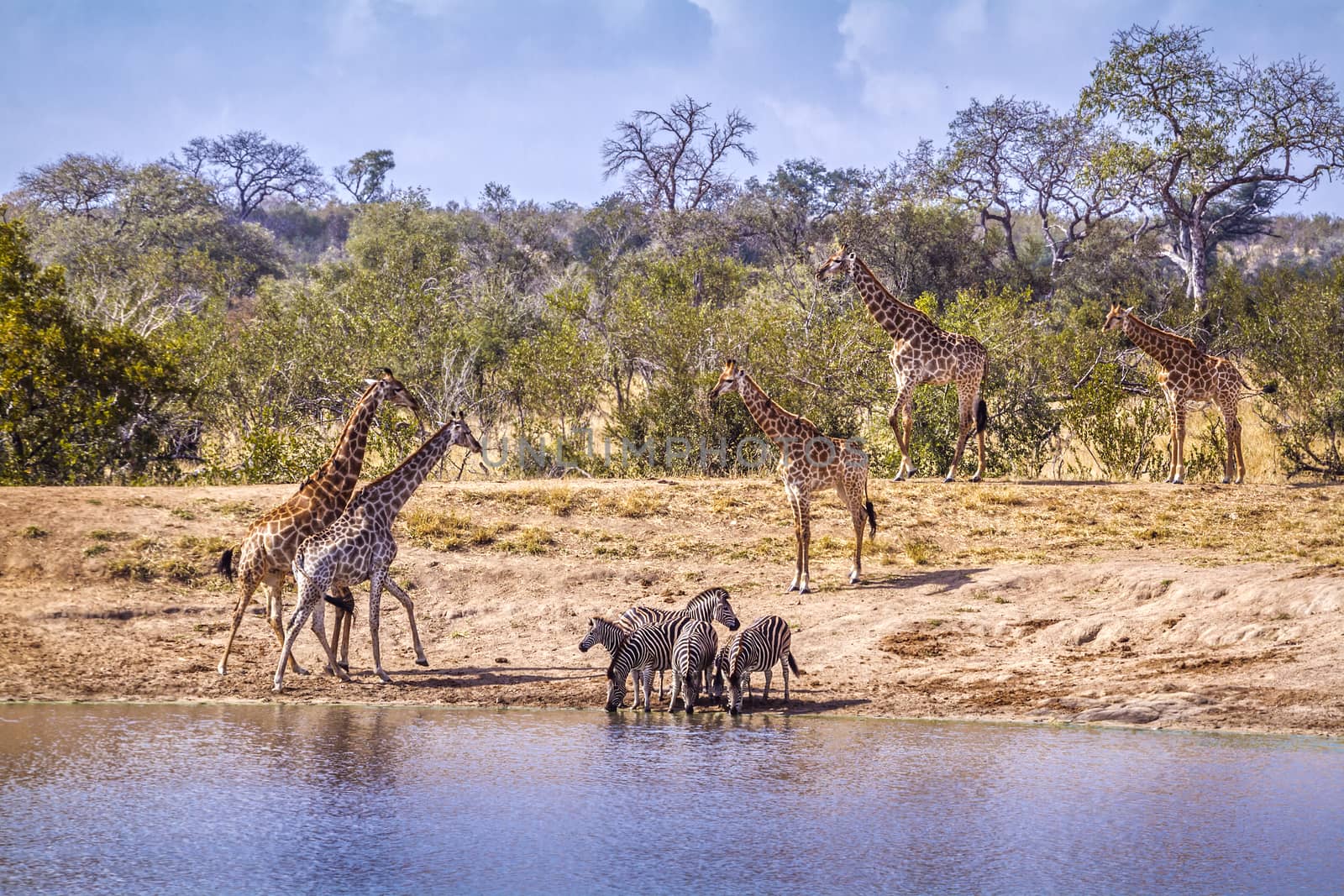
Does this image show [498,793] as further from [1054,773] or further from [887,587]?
[887,587]

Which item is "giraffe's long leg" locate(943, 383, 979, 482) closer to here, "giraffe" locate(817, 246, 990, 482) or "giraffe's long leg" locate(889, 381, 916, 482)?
"giraffe" locate(817, 246, 990, 482)

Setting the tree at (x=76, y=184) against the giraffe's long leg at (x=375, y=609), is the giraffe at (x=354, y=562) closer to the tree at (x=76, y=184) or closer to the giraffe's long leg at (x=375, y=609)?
the giraffe's long leg at (x=375, y=609)

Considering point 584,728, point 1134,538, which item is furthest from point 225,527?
point 1134,538

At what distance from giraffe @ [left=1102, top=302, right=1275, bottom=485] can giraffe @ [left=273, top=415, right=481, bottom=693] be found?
10.5m

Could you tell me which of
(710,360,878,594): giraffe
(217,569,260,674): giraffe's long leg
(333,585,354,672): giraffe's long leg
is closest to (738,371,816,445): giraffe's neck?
(710,360,878,594): giraffe

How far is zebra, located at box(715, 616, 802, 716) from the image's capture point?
388 inches

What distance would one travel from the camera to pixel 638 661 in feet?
33.1

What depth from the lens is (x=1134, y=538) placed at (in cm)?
1449

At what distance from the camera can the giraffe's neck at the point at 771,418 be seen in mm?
13383

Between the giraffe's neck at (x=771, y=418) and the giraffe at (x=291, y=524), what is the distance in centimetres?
390

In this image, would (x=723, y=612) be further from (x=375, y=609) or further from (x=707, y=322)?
(x=707, y=322)

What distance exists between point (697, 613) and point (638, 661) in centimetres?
100

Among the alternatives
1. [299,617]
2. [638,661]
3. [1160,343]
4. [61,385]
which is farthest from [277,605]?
[1160,343]

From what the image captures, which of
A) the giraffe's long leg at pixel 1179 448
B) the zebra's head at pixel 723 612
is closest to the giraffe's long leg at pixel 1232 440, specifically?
the giraffe's long leg at pixel 1179 448
